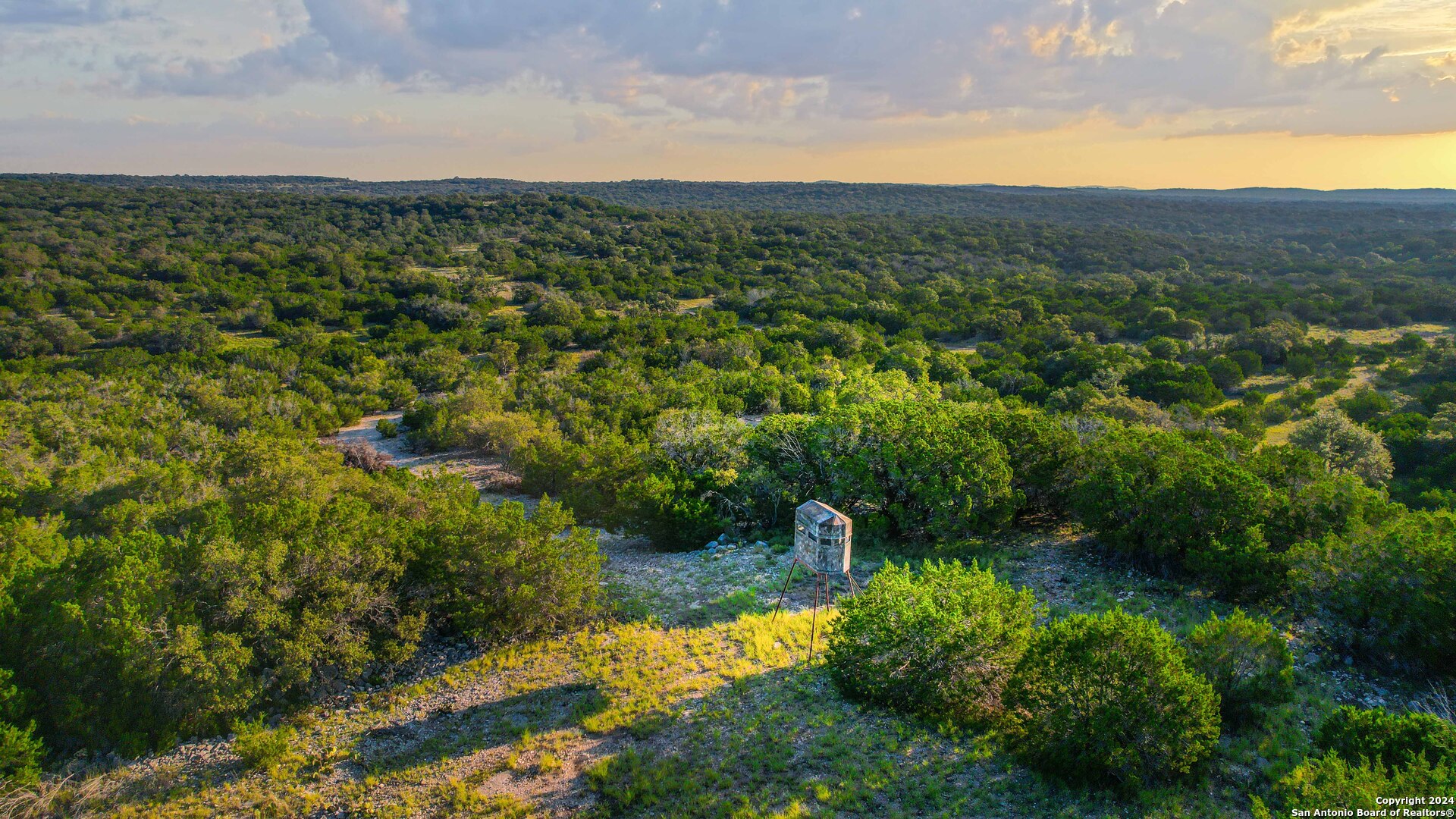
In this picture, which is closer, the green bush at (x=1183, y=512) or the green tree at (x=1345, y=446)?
the green bush at (x=1183, y=512)

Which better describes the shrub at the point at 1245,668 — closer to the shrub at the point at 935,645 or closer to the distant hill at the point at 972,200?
the shrub at the point at 935,645

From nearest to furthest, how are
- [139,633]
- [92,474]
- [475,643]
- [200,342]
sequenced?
[139,633]
[475,643]
[92,474]
[200,342]

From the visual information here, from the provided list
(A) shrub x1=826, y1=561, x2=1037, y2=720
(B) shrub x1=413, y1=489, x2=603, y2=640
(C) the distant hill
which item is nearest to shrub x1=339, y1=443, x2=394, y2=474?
(B) shrub x1=413, y1=489, x2=603, y2=640

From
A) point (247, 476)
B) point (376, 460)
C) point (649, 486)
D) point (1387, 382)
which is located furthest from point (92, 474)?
point (1387, 382)

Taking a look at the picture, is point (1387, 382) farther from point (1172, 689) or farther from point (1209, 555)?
point (1172, 689)

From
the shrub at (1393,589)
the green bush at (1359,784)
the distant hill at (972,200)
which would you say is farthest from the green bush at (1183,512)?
the distant hill at (972,200)

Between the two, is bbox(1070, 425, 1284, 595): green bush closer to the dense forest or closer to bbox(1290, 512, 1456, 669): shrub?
the dense forest
